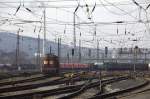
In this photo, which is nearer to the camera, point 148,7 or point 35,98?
point 35,98

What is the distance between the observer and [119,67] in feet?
259

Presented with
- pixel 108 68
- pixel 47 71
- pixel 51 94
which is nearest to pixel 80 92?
pixel 51 94

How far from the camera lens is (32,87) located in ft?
84.8

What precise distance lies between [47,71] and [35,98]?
3028 cm

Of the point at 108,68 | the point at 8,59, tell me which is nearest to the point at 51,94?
the point at 108,68

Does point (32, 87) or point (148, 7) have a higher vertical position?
point (148, 7)

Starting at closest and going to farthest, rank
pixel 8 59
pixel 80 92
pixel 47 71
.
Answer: pixel 80 92
pixel 47 71
pixel 8 59

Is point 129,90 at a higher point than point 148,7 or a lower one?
lower

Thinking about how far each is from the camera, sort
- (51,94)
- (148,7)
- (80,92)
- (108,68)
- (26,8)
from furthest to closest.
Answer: (108,68), (26,8), (148,7), (80,92), (51,94)

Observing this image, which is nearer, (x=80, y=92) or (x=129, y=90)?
(x=80, y=92)

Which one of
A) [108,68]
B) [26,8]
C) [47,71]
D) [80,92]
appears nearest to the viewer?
[80,92]

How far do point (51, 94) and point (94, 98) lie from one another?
151 inches

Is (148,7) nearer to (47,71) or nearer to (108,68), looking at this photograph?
(47,71)

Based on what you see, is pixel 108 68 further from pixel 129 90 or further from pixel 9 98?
pixel 9 98
